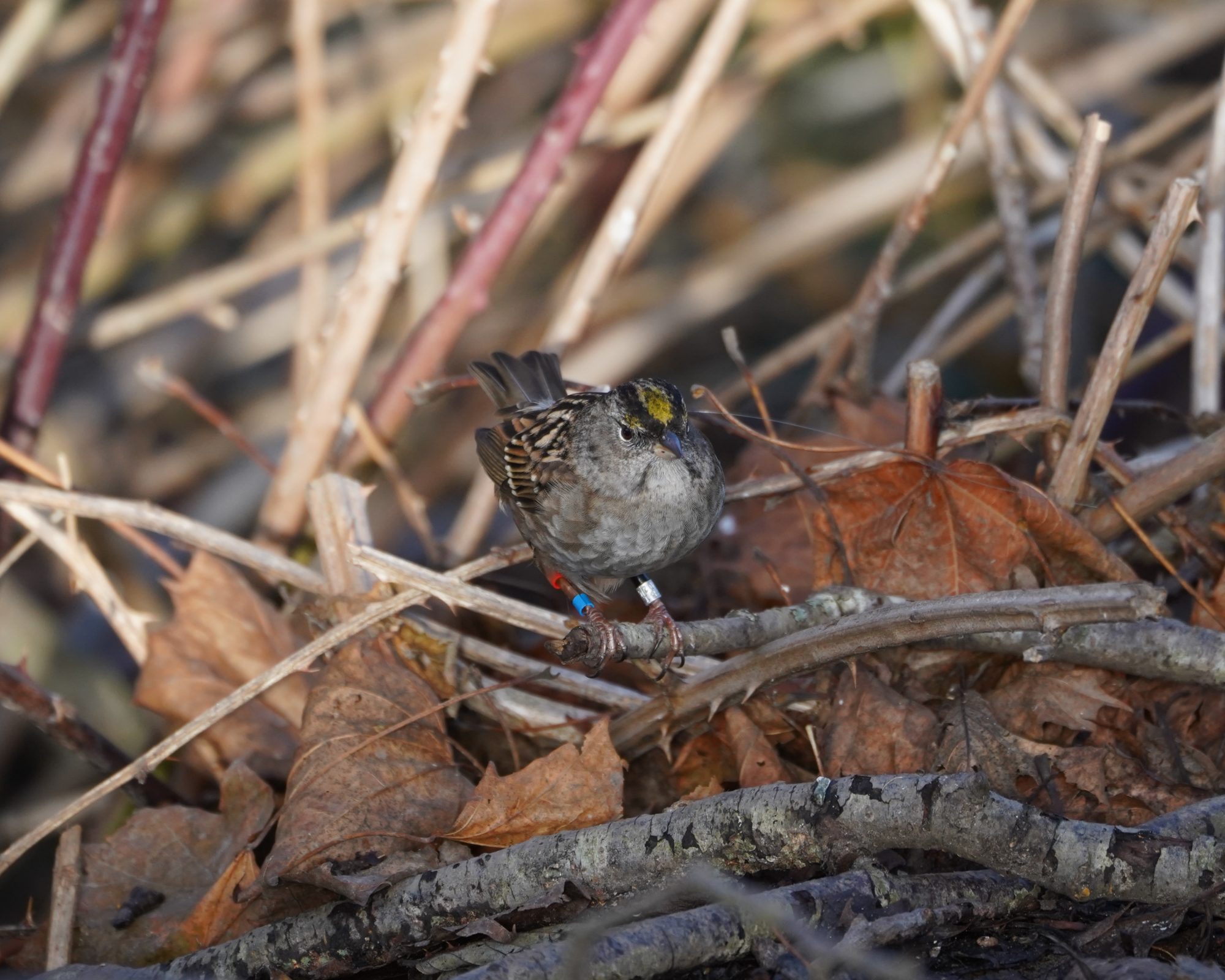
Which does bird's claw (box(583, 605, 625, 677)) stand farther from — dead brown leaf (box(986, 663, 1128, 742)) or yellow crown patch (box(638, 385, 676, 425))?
dead brown leaf (box(986, 663, 1128, 742))

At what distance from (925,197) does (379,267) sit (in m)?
1.62

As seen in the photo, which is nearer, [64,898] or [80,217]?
[64,898]

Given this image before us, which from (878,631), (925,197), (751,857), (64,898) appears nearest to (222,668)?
(64,898)

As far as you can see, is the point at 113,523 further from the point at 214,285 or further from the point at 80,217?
the point at 214,285

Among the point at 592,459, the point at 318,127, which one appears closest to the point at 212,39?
the point at 318,127

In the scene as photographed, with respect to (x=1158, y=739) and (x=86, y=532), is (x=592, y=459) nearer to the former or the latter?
(x=1158, y=739)

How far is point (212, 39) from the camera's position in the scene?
493 centimetres

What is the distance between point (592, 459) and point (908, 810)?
1.31m

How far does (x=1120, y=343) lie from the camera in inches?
111

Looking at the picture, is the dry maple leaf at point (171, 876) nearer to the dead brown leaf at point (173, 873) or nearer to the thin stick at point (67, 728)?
the dead brown leaf at point (173, 873)

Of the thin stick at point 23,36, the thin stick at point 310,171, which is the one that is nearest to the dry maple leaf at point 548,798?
the thin stick at point 310,171

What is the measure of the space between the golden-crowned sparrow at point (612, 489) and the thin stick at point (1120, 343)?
83 centimetres

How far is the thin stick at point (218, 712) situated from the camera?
8.95 ft

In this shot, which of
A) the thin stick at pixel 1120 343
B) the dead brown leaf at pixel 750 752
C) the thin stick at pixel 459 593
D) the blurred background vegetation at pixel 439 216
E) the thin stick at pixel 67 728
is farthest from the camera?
the blurred background vegetation at pixel 439 216
